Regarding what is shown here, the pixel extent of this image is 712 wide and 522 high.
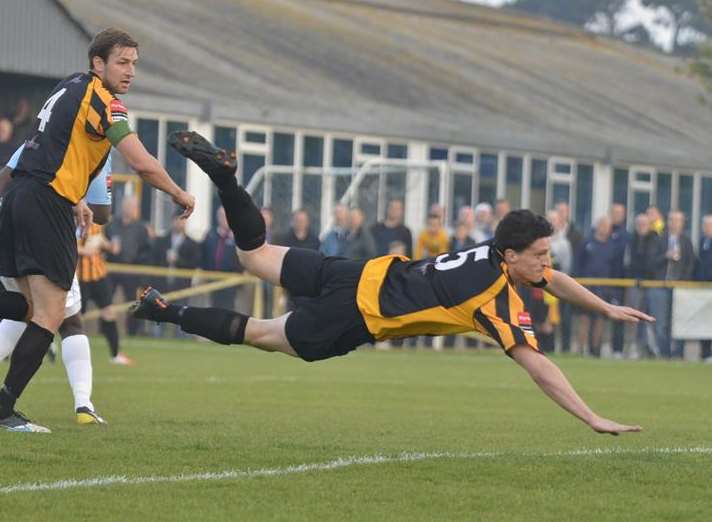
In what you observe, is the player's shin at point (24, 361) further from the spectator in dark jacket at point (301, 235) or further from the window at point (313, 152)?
the window at point (313, 152)

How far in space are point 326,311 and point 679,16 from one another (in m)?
101

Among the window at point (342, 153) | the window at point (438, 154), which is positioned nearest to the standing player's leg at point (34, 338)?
the window at point (342, 153)

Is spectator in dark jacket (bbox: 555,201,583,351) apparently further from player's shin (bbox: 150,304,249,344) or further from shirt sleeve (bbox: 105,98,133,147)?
shirt sleeve (bbox: 105,98,133,147)

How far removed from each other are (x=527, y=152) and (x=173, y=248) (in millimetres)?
14062

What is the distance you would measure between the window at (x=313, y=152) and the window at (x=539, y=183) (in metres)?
6.16

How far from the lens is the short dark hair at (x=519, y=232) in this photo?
30.0ft

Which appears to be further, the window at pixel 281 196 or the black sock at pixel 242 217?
the window at pixel 281 196

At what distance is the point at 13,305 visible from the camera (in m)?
10.2

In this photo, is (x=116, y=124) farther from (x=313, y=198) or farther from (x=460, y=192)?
(x=460, y=192)

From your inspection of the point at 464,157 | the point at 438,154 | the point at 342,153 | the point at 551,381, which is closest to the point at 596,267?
Answer: the point at 342,153

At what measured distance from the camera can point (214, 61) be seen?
127 ft

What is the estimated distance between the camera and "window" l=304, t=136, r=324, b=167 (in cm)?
3431

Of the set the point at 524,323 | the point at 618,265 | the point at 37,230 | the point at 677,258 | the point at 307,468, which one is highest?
the point at 677,258

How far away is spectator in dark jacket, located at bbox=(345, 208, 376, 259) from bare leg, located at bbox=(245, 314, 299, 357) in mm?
14356
